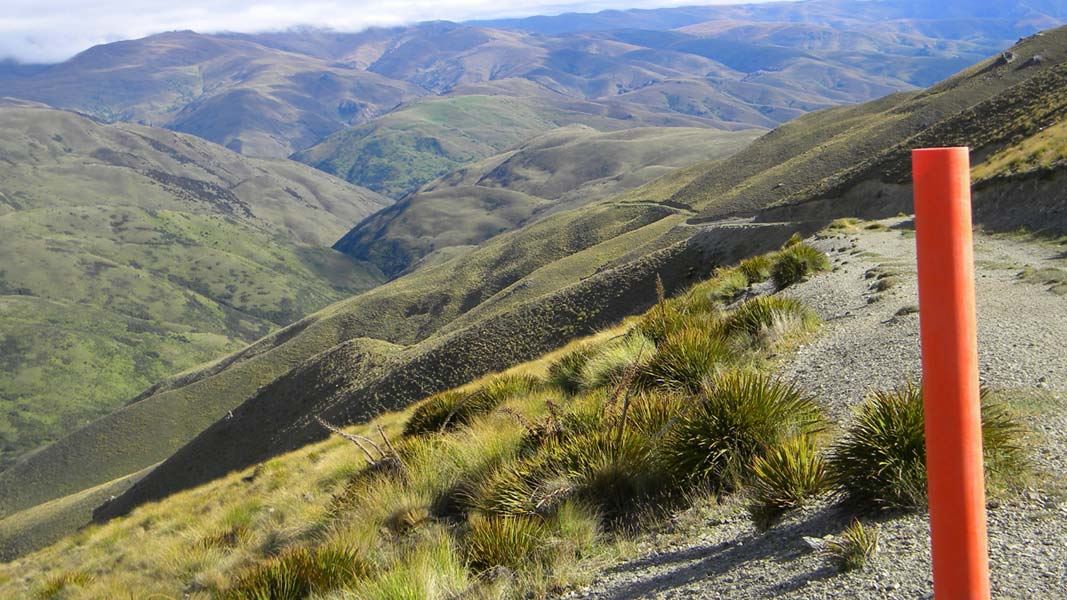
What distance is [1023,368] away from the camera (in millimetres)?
9039

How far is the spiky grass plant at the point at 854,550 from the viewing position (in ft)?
17.4

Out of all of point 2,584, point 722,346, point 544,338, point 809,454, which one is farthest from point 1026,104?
point 2,584

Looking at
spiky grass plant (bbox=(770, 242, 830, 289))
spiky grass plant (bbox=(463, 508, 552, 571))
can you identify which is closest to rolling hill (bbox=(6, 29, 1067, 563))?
spiky grass plant (bbox=(770, 242, 830, 289))

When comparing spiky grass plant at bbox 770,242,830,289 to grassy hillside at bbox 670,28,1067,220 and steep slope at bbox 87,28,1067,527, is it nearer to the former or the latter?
steep slope at bbox 87,28,1067,527

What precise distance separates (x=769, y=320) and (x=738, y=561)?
314 inches

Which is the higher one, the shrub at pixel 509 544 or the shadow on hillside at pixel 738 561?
the shadow on hillside at pixel 738 561

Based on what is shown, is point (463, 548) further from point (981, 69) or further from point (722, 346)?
point (981, 69)

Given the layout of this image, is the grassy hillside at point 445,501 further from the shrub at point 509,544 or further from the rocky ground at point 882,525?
the rocky ground at point 882,525

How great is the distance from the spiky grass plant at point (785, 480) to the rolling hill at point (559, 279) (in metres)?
25.6

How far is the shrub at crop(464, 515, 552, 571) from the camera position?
7.12 meters

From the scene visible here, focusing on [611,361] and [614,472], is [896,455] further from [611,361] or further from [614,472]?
[611,361]

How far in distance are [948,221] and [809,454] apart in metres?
4.85

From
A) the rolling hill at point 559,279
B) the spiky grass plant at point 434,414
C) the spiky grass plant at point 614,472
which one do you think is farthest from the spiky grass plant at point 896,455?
the rolling hill at point 559,279

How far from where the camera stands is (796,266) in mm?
23281
